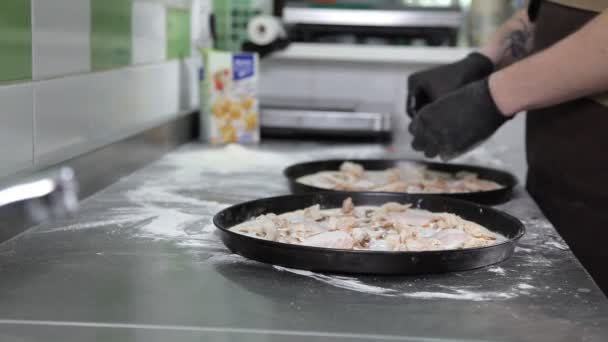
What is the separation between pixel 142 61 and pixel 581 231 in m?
1.10

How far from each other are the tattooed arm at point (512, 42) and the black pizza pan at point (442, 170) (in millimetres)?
274

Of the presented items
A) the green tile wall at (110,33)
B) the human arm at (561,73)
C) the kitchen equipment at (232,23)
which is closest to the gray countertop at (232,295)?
the human arm at (561,73)

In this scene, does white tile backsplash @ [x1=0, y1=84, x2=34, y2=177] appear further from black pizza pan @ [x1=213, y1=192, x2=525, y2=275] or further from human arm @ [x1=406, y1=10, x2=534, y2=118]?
human arm @ [x1=406, y1=10, x2=534, y2=118]

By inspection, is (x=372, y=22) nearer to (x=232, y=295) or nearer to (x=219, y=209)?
(x=219, y=209)

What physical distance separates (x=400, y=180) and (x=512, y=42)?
457 mm

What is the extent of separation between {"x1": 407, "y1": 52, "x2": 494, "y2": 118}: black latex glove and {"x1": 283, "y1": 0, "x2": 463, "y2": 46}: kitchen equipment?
2.99ft

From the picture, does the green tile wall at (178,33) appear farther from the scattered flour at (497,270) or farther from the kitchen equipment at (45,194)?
the scattered flour at (497,270)

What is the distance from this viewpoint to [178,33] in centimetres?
232

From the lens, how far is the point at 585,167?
4.56 feet

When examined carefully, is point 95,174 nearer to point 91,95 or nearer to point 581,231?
point 91,95

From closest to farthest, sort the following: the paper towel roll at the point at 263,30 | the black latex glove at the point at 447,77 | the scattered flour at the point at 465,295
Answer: the scattered flour at the point at 465,295 → the black latex glove at the point at 447,77 → the paper towel roll at the point at 263,30

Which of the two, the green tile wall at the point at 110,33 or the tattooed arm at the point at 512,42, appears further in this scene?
the tattooed arm at the point at 512,42

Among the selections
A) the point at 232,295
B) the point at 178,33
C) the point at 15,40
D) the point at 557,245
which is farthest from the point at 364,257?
the point at 178,33

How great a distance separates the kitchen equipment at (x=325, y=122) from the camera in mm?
2318
